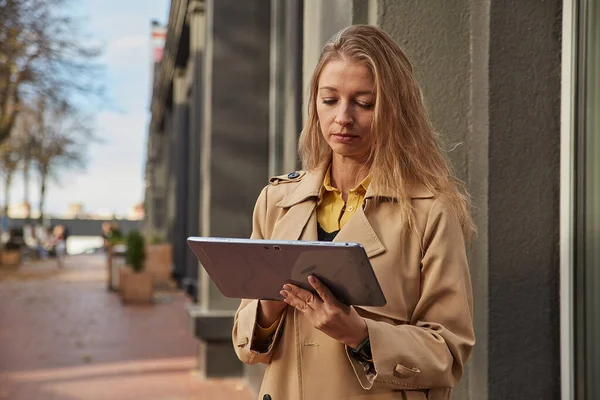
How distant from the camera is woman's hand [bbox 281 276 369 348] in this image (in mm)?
2158

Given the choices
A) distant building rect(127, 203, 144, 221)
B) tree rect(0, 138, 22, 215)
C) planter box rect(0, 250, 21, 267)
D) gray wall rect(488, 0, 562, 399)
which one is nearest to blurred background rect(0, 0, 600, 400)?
gray wall rect(488, 0, 562, 399)

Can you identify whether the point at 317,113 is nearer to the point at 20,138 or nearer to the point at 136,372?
the point at 136,372

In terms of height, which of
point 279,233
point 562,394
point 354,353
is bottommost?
point 562,394

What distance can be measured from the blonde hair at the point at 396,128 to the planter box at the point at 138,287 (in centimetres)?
1748

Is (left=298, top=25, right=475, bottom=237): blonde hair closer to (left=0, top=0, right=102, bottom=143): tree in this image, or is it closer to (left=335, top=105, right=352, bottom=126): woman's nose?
(left=335, top=105, right=352, bottom=126): woman's nose

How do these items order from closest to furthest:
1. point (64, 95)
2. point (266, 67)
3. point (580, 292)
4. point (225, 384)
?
point (580, 292), point (225, 384), point (266, 67), point (64, 95)

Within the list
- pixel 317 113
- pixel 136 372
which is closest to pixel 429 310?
pixel 317 113

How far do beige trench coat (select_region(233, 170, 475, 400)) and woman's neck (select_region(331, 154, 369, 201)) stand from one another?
0.15 meters

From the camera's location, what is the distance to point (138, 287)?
63.7 ft

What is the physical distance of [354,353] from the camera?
2316mm

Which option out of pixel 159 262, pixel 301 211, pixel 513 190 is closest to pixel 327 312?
pixel 301 211

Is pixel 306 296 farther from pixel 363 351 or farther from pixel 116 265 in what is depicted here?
pixel 116 265

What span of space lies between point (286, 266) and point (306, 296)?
11 cm

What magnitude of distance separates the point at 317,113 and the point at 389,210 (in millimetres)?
392
